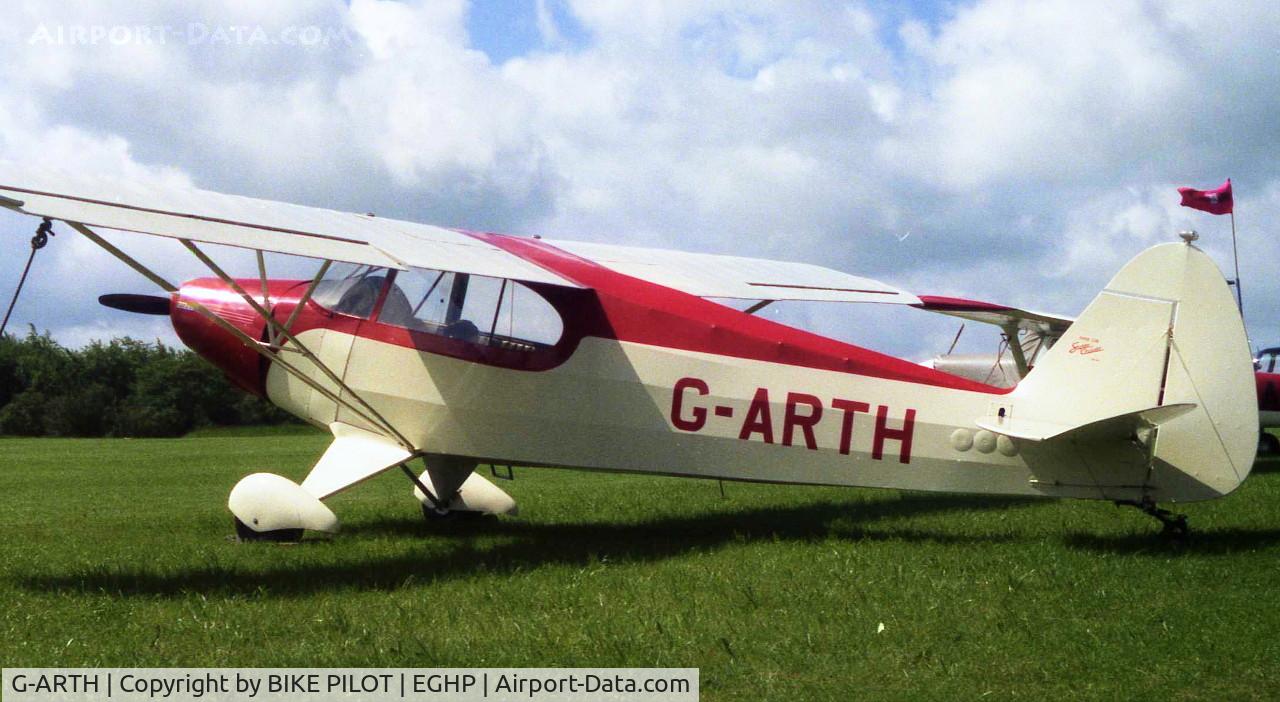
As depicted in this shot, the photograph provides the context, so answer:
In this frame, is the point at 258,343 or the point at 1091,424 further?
the point at 258,343

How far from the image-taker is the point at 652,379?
24.5 feet

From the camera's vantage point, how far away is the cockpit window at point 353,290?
27.2 ft

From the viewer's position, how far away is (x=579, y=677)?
176 inches

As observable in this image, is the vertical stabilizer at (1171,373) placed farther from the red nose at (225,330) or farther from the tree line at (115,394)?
the tree line at (115,394)

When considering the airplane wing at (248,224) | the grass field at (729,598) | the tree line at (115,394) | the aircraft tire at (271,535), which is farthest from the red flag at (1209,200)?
the tree line at (115,394)

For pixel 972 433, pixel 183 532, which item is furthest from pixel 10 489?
pixel 972 433

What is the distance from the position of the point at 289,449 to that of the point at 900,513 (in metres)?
18.5

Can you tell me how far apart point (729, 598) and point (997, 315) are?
8515mm

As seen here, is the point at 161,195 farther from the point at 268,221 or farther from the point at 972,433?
the point at 972,433

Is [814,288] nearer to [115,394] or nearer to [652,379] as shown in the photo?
[652,379]

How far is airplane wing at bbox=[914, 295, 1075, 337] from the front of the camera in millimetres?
12211

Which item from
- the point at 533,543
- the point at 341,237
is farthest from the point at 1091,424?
the point at 341,237

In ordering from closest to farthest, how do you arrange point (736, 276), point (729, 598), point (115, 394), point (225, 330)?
point (729, 598)
point (225, 330)
point (736, 276)
point (115, 394)

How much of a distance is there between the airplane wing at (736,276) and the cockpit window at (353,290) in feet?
5.52
